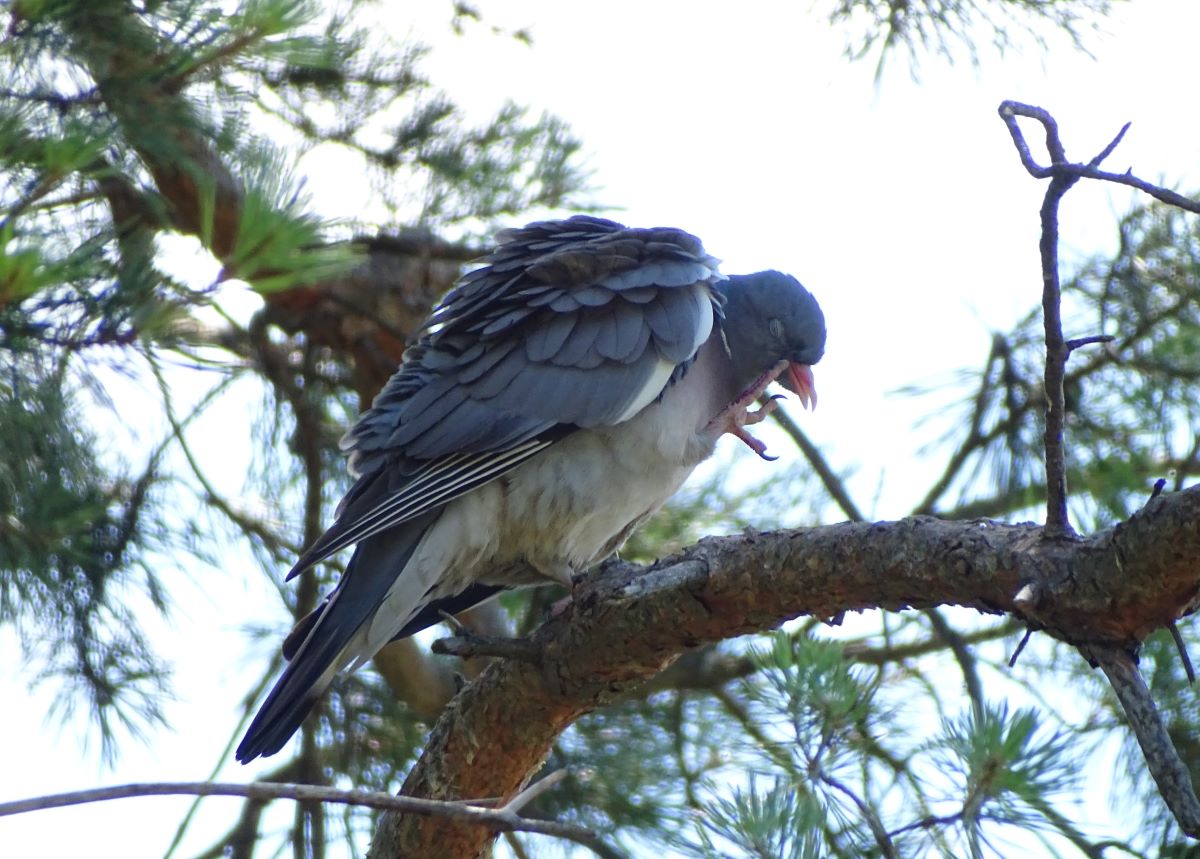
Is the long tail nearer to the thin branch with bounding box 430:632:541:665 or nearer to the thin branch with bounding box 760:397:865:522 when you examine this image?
the thin branch with bounding box 430:632:541:665

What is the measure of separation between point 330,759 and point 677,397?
1.54 meters

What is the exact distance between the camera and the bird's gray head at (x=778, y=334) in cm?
351

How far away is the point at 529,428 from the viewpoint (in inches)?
118

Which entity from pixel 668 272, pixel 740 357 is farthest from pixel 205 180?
pixel 740 357

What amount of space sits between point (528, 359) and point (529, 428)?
22cm

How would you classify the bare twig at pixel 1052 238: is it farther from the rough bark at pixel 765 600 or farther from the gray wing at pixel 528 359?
the gray wing at pixel 528 359

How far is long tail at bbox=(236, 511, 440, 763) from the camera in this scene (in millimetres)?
2631

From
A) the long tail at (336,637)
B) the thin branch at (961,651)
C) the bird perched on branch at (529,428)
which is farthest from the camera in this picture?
the thin branch at (961,651)

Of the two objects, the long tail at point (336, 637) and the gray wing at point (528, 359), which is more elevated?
the gray wing at point (528, 359)

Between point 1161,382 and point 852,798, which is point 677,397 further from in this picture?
point 852,798

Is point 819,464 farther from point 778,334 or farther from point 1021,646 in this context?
point 1021,646

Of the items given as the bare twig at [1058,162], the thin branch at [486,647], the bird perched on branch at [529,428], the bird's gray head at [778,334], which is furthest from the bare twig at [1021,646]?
the bird's gray head at [778,334]

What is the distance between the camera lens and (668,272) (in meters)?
3.16

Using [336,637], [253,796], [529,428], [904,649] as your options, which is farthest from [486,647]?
[904,649]
